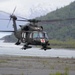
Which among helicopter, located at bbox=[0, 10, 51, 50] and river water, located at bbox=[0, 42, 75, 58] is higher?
helicopter, located at bbox=[0, 10, 51, 50]

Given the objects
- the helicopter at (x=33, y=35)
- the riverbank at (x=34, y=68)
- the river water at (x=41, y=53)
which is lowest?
the river water at (x=41, y=53)

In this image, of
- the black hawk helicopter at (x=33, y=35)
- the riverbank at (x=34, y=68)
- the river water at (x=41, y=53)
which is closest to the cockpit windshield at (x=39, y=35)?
the black hawk helicopter at (x=33, y=35)

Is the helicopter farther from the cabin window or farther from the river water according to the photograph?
the river water

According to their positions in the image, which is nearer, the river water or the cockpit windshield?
the cockpit windshield

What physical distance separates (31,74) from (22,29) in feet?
55.9

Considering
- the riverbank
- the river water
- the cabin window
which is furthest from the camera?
the river water

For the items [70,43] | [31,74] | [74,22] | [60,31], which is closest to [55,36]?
[60,31]

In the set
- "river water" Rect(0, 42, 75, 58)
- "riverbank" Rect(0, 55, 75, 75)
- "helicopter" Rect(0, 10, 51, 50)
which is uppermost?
"helicopter" Rect(0, 10, 51, 50)

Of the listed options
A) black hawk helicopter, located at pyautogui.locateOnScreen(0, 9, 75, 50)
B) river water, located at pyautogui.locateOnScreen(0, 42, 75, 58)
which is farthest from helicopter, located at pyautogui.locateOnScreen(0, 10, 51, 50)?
river water, located at pyautogui.locateOnScreen(0, 42, 75, 58)

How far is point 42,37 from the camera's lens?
37.7 metres

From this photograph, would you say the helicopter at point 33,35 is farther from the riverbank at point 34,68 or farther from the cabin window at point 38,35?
the riverbank at point 34,68

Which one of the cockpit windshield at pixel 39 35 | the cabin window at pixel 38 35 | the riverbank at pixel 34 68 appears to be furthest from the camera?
the cabin window at pixel 38 35

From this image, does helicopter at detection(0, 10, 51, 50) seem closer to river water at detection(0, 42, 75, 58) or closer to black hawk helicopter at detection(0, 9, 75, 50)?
black hawk helicopter at detection(0, 9, 75, 50)

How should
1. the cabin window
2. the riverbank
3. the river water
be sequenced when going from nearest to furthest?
the riverbank
the cabin window
the river water
